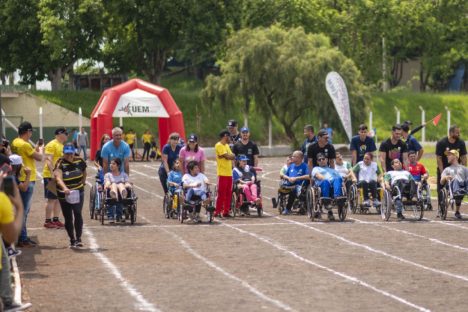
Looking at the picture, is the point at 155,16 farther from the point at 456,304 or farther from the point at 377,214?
the point at 456,304

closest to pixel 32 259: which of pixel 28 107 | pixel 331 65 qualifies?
pixel 331 65

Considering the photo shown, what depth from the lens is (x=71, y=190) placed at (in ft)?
60.6

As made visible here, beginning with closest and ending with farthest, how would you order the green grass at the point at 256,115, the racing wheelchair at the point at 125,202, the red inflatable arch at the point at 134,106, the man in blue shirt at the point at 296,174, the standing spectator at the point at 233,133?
the racing wheelchair at the point at 125,202 → the man in blue shirt at the point at 296,174 → the standing spectator at the point at 233,133 → the red inflatable arch at the point at 134,106 → the green grass at the point at 256,115

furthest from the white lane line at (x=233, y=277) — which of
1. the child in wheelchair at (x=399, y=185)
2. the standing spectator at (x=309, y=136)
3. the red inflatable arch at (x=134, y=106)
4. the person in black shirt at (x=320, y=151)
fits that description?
the red inflatable arch at (x=134, y=106)

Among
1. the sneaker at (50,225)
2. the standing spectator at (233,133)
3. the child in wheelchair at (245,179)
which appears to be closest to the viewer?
the sneaker at (50,225)

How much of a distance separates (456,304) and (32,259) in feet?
22.5

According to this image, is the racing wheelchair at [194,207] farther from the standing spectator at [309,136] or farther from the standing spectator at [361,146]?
the standing spectator at [361,146]

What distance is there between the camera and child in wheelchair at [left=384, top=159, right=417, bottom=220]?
76.4ft

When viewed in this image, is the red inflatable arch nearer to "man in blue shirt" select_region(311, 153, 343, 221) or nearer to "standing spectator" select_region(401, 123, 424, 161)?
"standing spectator" select_region(401, 123, 424, 161)

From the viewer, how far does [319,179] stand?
77.1ft

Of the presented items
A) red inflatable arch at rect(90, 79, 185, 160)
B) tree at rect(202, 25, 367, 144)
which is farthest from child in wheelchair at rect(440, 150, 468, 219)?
tree at rect(202, 25, 367, 144)

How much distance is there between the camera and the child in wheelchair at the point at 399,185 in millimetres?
23297

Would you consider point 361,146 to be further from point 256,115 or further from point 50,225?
point 256,115

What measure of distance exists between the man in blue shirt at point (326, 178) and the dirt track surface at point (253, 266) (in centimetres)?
55
